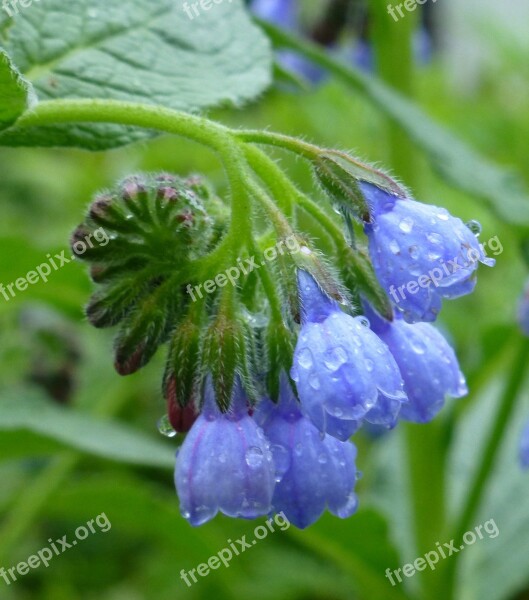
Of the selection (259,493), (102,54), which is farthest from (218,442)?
(102,54)

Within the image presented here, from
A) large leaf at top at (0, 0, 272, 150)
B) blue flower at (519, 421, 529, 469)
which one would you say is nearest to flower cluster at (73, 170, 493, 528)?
large leaf at top at (0, 0, 272, 150)

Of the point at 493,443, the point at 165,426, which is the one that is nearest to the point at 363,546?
the point at 493,443

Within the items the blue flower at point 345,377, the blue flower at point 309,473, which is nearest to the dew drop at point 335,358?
the blue flower at point 345,377

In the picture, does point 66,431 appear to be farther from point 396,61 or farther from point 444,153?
point 396,61

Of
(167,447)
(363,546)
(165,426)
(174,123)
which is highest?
(174,123)

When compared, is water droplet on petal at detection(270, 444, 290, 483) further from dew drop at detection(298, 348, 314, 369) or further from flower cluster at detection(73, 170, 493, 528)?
dew drop at detection(298, 348, 314, 369)

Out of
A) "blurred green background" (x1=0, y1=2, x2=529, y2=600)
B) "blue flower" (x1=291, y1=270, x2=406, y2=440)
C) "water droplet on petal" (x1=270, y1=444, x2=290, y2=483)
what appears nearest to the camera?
"blue flower" (x1=291, y1=270, x2=406, y2=440)
